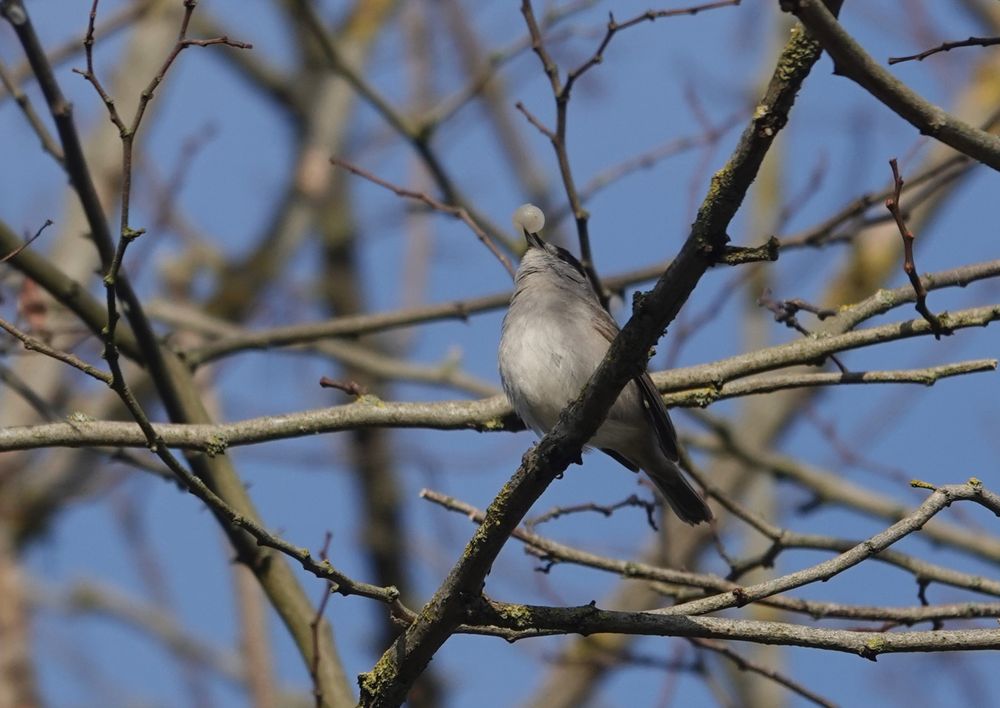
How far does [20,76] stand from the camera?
8.02m

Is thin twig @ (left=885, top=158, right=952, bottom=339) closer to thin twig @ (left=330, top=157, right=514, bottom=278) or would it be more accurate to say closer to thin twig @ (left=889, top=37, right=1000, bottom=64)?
thin twig @ (left=889, top=37, right=1000, bottom=64)

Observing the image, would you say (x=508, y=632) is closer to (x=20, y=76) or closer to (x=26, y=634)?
(x=20, y=76)

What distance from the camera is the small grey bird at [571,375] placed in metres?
4.39

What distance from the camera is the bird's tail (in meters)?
4.84

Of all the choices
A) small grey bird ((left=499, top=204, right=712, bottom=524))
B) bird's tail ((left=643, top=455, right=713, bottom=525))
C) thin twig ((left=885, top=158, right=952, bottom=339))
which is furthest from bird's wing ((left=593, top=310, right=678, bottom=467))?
thin twig ((left=885, top=158, right=952, bottom=339))

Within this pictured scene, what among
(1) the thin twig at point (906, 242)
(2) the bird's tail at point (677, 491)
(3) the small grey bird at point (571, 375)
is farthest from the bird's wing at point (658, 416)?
(1) the thin twig at point (906, 242)

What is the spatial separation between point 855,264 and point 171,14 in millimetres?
7079

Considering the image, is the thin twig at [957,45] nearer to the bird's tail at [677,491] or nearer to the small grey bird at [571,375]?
the small grey bird at [571,375]

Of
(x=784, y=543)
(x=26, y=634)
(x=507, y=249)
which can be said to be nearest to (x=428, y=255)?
(x=26, y=634)

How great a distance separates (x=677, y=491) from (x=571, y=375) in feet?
2.63

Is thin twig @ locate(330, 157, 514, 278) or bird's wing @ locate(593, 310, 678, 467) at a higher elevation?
thin twig @ locate(330, 157, 514, 278)

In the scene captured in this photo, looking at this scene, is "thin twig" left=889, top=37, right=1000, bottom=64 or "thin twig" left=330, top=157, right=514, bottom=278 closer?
"thin twig" left=889, top=37, right=1000, bottom=64

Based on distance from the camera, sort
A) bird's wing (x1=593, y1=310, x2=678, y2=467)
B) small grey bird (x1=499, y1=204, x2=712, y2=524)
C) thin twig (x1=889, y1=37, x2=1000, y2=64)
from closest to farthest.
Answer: thin twig (x1=889, y1=37, x2=1000, y2=64) < bird's wing (x1=593, y1=310, x2=678, y2=467) < small grey bird (x1=499, y1=204, x2=712, y2=524)

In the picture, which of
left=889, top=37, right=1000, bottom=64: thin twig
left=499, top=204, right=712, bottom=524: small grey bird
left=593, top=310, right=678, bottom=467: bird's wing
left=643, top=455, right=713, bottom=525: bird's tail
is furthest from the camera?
left=643, top=455, right=713, bottom=525: bird's tail
